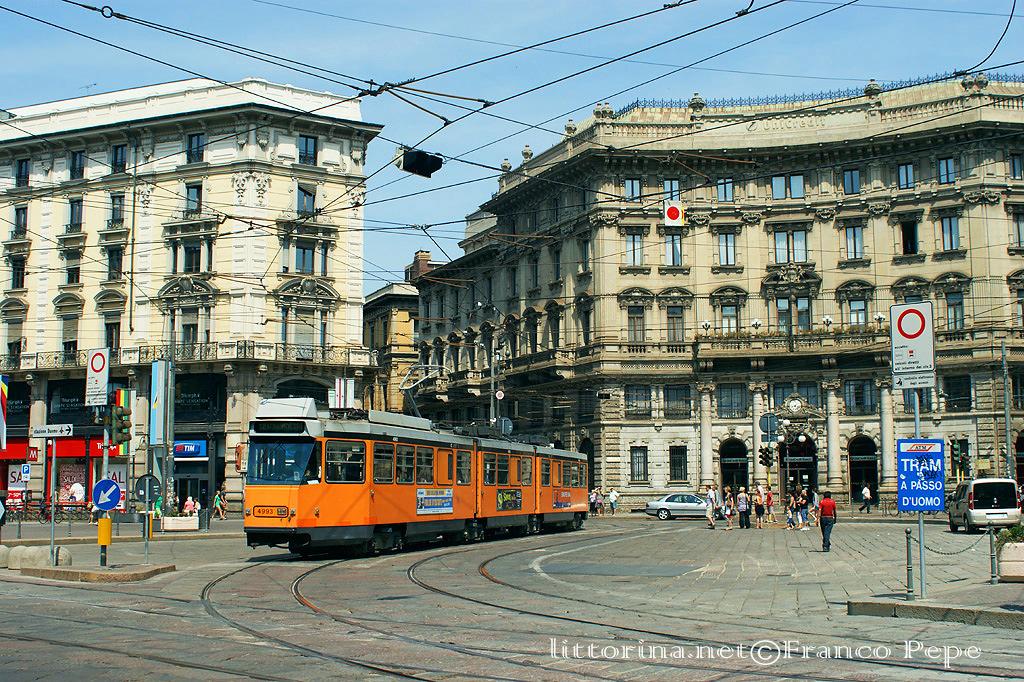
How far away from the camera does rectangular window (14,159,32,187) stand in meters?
57.8

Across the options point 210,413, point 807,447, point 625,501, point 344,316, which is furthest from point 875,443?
point 210,413

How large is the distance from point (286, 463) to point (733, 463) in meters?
37.8

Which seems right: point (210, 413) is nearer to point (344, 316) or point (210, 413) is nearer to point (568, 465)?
point (344, 316)

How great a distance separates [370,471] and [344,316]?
30777 mm

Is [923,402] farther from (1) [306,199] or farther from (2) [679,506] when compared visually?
(1) [306,199]

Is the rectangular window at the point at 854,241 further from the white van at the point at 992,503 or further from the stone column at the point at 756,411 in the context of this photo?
the white van at the point at 992,503

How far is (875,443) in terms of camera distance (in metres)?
56.3

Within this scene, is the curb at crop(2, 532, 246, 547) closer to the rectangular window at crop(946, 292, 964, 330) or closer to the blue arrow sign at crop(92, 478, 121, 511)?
the blue arrow sign at crop(92, 478, 121, 511)

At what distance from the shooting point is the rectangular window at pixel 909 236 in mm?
56656

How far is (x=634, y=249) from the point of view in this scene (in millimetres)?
58656

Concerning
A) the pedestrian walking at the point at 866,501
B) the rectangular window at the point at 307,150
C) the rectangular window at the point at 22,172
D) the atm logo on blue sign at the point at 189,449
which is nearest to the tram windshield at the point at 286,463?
the atm logo on blue sign at the point at 189,449

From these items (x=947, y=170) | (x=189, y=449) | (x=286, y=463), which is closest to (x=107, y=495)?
(x=286, y=463)

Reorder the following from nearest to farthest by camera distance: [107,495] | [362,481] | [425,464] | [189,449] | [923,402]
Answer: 1. [107,495]
2. [362,481]
3. [425,464]
4. [189,449]
5. [923,402]

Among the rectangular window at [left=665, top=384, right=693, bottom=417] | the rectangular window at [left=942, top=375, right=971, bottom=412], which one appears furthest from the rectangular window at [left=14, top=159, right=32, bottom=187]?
the rectangular window at [left=942, top=375, right=971, bottom=412]
